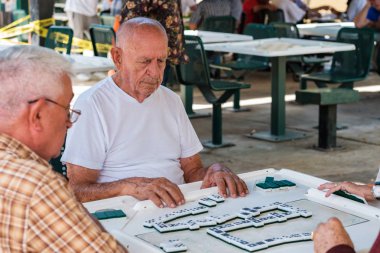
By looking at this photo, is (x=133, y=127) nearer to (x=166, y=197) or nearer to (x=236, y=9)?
(x=166, y=197)

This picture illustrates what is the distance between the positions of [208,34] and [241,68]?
587 millimetres

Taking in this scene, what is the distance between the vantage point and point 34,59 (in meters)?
2.07

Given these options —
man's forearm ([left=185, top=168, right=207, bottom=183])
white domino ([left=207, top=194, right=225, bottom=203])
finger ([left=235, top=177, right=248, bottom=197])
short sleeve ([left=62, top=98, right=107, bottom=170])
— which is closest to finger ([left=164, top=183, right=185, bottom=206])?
white domino ([left=207, top=194, right=225, bottom=203])

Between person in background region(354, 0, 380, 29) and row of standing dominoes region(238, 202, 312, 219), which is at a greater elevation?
person in background region(354, 0, 380, 29)

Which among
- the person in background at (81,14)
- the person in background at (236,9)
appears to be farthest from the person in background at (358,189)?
the person in background at (81,14)

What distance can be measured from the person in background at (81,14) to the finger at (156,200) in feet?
34.2

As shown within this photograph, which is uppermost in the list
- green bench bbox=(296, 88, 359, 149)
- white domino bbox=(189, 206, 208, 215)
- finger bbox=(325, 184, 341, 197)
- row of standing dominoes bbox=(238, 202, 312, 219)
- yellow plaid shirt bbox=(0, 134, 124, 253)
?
yellow plaid shirt bbox=(0, 134, 124, 253)

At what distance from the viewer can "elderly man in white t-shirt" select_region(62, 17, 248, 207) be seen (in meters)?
3.45

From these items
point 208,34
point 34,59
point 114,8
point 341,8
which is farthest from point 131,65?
point 341,8

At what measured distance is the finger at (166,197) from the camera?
2865mm

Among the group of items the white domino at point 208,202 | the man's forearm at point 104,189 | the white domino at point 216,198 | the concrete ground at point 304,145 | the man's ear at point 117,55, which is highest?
the man's ear at point 117,55

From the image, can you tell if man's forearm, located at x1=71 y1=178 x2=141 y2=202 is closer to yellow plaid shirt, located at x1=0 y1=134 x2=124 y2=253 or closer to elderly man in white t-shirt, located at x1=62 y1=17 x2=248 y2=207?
elderly man in white t-shirt, located at x1=62 y1=17 x2=248 y2=207

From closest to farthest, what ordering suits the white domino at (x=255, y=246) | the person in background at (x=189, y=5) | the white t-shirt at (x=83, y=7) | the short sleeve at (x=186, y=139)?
the white domino at (x=255, y=246)
the short sleeve at (x=186, y=139)
the person in background at (x=189, y=5)
the white t-shirt at (x=83, y=7)

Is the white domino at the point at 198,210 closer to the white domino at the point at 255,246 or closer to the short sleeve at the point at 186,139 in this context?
the white domino at the point at 255,246
